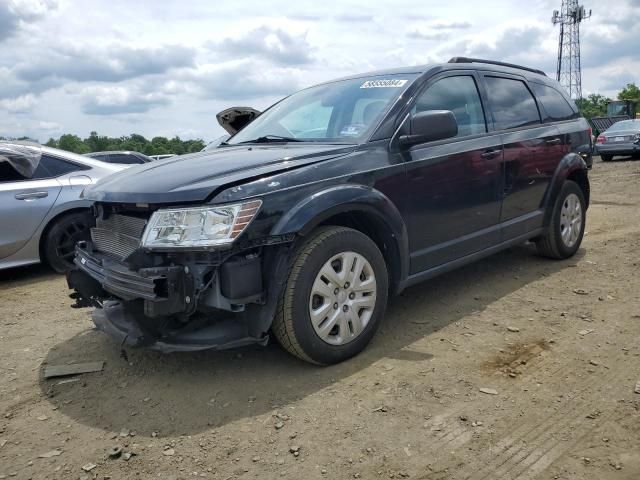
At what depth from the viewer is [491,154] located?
4.39 meters

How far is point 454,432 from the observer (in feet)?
8.64

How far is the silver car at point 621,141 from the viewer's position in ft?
60.6

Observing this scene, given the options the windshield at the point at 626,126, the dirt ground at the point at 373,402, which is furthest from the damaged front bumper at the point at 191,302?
the windshield at the point at 626,126

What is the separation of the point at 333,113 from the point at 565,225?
9.05 feet

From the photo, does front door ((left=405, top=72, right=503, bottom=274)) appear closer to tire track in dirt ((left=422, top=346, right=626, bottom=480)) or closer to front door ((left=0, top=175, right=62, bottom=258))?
tire track in dirt ((left=422, top=346, right=626, bottom=480))

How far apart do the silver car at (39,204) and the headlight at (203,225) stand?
9.78 feet

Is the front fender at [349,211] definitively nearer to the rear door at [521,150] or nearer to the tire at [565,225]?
the rear door at [521,150]

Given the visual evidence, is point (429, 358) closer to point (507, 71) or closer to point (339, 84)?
point (339, 84)

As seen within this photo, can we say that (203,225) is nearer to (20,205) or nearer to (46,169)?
(20,205)

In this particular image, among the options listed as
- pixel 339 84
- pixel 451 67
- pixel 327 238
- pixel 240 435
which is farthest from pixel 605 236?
pixel 240 435

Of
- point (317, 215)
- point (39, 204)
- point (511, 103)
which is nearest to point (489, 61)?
point (511, 103)

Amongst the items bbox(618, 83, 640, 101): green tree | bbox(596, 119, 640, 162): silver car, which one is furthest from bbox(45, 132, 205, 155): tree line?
bbox(618, 83, 640, 101): green tree

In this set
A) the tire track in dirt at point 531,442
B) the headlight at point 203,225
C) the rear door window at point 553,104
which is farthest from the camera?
the rear door window at point 553,104

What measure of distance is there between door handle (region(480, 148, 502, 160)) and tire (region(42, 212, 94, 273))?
398 centimetres
